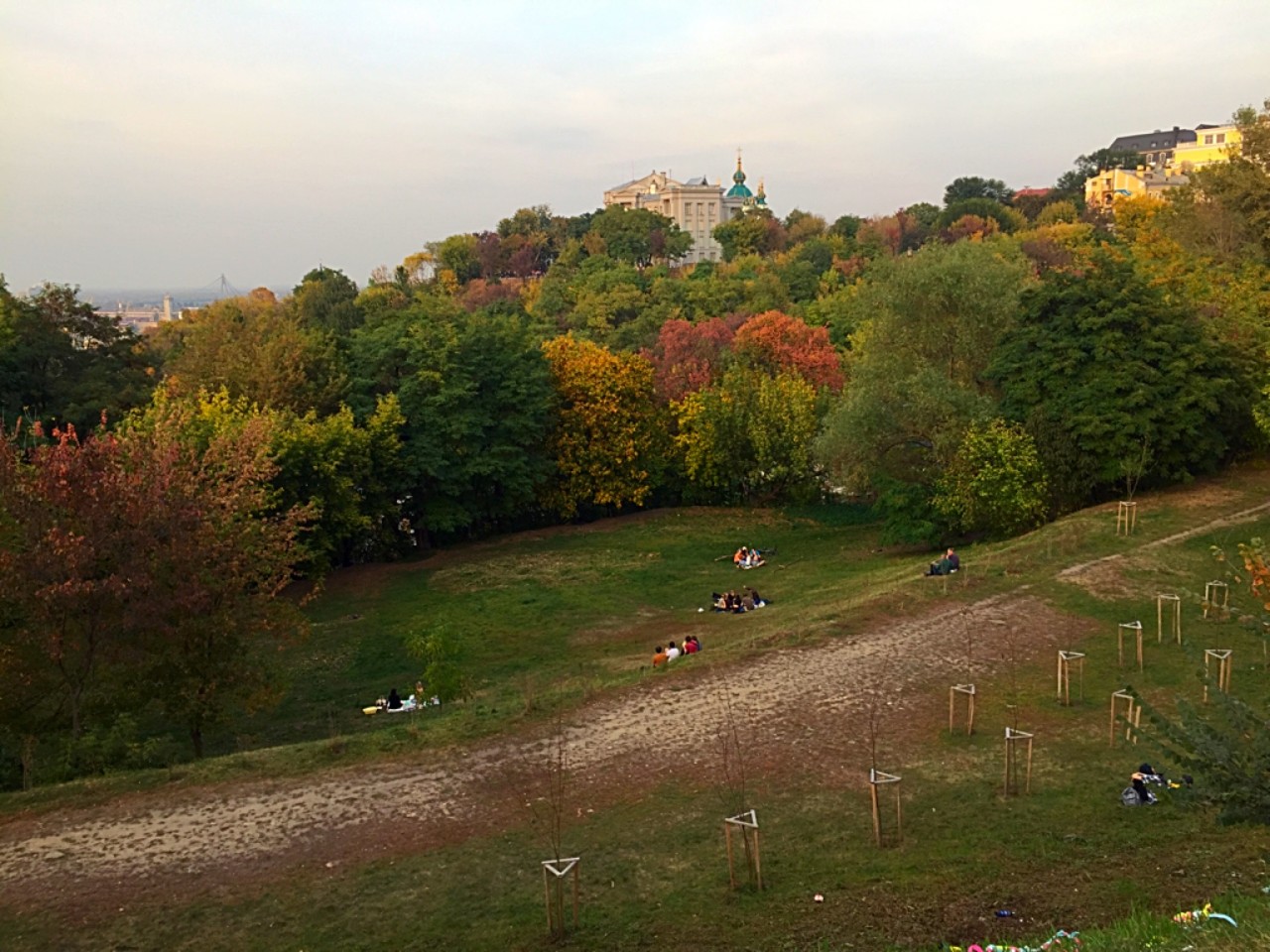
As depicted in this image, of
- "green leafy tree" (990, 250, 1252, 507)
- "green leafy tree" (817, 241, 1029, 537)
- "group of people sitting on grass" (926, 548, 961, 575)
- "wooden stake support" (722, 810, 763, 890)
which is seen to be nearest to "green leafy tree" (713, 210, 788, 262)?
"green leafy tree" (817, 241, 1029, 537)

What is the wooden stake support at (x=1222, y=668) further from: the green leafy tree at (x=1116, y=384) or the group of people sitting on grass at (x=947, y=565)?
the green leafy tree at (x=1116, y=384)

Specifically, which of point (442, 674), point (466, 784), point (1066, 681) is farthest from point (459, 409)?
point (1066, 681)

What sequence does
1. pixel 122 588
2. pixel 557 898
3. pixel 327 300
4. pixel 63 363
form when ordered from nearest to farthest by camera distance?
pixel 557 898 → pixel 122 588 → pixel 63 363 → pixel 327 300

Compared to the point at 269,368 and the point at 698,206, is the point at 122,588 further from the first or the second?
the point at 698,206

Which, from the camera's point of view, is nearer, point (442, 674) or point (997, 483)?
point (442, 674)

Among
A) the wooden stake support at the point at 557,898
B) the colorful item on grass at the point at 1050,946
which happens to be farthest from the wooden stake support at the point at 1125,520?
the wooden stake support at the point at 557,898

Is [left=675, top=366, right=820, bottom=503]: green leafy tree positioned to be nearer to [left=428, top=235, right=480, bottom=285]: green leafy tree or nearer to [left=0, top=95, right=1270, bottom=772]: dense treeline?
[left=0, top=95, right=1270, bottom=772]: dense treeline

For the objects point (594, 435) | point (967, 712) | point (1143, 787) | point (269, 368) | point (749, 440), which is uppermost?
point (269, 368)

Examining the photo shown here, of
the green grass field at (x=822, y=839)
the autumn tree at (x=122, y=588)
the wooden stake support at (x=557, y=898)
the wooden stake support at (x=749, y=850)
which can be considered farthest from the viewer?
the autumn tree at (x=122, y=588)
